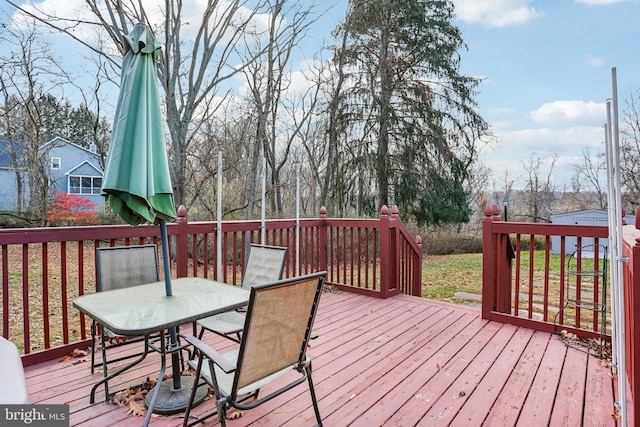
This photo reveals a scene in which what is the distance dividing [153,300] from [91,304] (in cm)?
35

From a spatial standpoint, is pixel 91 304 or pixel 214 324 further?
pixel 214 324

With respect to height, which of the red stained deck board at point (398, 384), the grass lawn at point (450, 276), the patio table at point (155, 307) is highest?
the patio table at point (155, 307)

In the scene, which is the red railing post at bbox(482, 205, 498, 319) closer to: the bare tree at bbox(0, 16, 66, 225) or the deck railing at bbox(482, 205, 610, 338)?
the deck railing at bbox(482, 205, 610, 338)

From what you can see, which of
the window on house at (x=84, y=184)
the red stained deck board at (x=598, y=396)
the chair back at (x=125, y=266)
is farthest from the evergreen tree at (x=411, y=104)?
the window on house at (x=84, y=184)

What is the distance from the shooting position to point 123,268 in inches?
116

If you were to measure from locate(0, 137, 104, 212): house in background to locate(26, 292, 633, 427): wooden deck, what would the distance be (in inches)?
393

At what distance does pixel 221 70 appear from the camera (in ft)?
29.1

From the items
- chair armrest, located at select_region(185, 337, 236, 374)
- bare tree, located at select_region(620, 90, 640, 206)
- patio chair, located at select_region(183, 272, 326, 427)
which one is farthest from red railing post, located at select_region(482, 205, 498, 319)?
bare tree, located at select_region(620, 90, 640, 206)

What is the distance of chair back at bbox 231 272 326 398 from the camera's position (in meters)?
1.71

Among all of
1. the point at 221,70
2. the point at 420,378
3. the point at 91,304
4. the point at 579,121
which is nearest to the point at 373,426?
the point at 420,378

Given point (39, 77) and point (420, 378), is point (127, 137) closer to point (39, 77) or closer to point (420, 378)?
point (420, 378)

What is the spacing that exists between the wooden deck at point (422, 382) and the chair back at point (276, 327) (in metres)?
0.57

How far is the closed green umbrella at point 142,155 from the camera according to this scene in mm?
2230

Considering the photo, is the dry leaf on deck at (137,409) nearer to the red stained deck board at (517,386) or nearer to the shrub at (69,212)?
the red stained deck board at (517,386)
